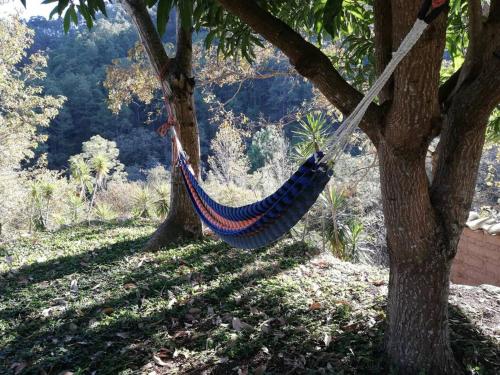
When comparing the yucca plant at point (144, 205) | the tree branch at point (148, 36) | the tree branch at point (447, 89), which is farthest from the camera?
the yucca plant at point (144, 205)

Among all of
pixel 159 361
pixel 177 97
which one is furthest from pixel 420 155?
pixel 177 97

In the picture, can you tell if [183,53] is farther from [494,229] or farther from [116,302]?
[494,229]

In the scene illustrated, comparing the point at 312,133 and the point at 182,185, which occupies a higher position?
the point at 312,133

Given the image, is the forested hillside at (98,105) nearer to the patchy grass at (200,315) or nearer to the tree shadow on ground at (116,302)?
the tree shadow on ground at (116,302)

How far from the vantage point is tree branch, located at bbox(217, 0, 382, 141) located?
1.27 meters

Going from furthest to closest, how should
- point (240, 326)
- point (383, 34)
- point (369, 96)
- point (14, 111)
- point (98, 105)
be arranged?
point (98, 105) < point (14, 111) < point (240, 326) < point (383, 34) < point (369, 96)

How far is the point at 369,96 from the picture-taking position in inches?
42.5

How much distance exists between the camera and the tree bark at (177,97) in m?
2.87

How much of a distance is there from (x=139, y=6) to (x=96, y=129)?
1885 centimetres

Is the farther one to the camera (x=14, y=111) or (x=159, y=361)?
(x=14, y=111)

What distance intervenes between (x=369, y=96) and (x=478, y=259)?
3.58 m

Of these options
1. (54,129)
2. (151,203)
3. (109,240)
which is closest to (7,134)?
(151,203)

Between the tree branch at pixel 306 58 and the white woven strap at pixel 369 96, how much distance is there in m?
0.16

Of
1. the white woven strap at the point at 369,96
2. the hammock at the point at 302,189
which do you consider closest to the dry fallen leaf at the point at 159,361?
the hammock at the point at 302,189
